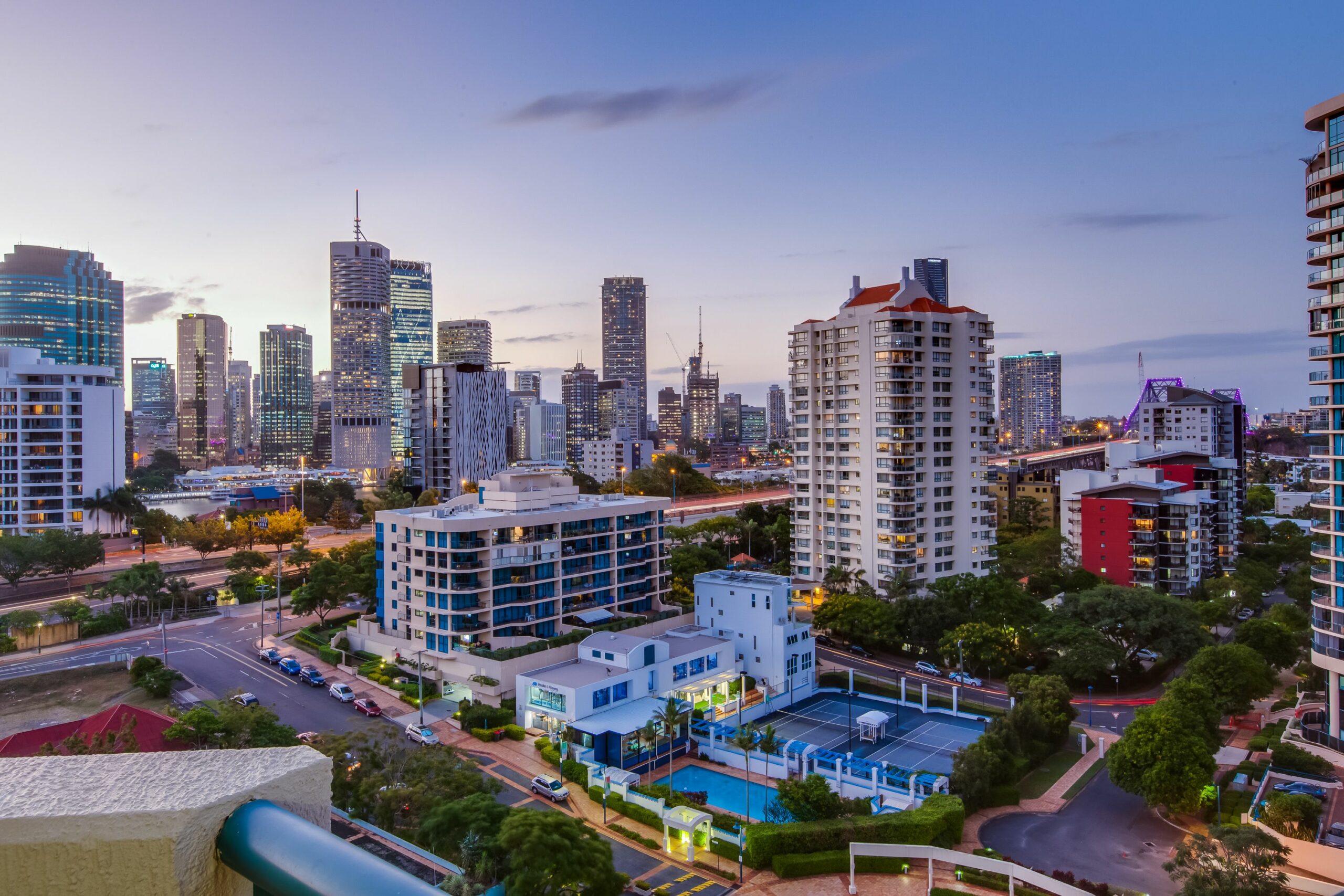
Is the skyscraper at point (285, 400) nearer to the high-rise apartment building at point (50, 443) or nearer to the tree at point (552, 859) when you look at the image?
the high-rise apartment building at point (50, 443)

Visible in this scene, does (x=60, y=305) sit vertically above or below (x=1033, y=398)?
above

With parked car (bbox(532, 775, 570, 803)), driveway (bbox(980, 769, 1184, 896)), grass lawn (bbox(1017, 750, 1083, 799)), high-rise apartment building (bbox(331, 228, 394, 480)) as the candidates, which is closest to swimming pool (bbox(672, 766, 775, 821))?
parked car (bbox(532, 775, 570, 803))

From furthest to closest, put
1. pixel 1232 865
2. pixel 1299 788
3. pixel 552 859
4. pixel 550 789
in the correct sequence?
pixel 550 789 < pixel 1299 788 < pixel 1232 865 < pixel 552 859

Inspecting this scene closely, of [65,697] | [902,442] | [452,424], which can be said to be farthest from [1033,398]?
[65,697]

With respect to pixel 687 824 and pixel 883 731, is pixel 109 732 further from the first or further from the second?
pixel 883 731

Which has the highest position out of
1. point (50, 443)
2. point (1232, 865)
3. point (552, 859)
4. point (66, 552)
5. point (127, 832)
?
point (127, 832)

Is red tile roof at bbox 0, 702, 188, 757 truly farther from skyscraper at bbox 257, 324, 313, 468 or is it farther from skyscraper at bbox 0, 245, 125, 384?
skyscraper at bbox 257, 324, 313, 468

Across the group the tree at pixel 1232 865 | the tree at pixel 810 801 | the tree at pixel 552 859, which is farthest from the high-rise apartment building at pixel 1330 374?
the tree at pixel 552 859
